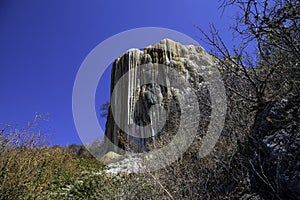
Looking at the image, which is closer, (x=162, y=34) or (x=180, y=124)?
(x=180, y=124)

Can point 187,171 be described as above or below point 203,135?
below

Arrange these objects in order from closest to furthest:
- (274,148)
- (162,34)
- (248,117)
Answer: (274,148)
(248,117)
(162,34)

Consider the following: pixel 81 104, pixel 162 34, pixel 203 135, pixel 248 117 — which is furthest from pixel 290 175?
pixel 162 34

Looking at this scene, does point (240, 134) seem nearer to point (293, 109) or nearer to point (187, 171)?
point (187, 171)

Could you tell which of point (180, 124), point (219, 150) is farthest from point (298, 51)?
point (180, 124)

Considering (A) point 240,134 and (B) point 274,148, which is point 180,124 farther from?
(B) point 274,148

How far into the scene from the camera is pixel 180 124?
4734 millimetres

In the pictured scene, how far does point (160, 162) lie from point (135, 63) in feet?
33.1

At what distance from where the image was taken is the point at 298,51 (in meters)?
1.92

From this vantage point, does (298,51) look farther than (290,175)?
Yes

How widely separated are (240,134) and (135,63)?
10.7 metres

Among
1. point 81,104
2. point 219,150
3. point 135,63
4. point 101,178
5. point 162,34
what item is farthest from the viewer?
point 135,63

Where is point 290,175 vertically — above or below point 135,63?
below

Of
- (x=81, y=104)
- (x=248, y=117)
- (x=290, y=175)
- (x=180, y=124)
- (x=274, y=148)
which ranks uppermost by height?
(x=81, y=104)
